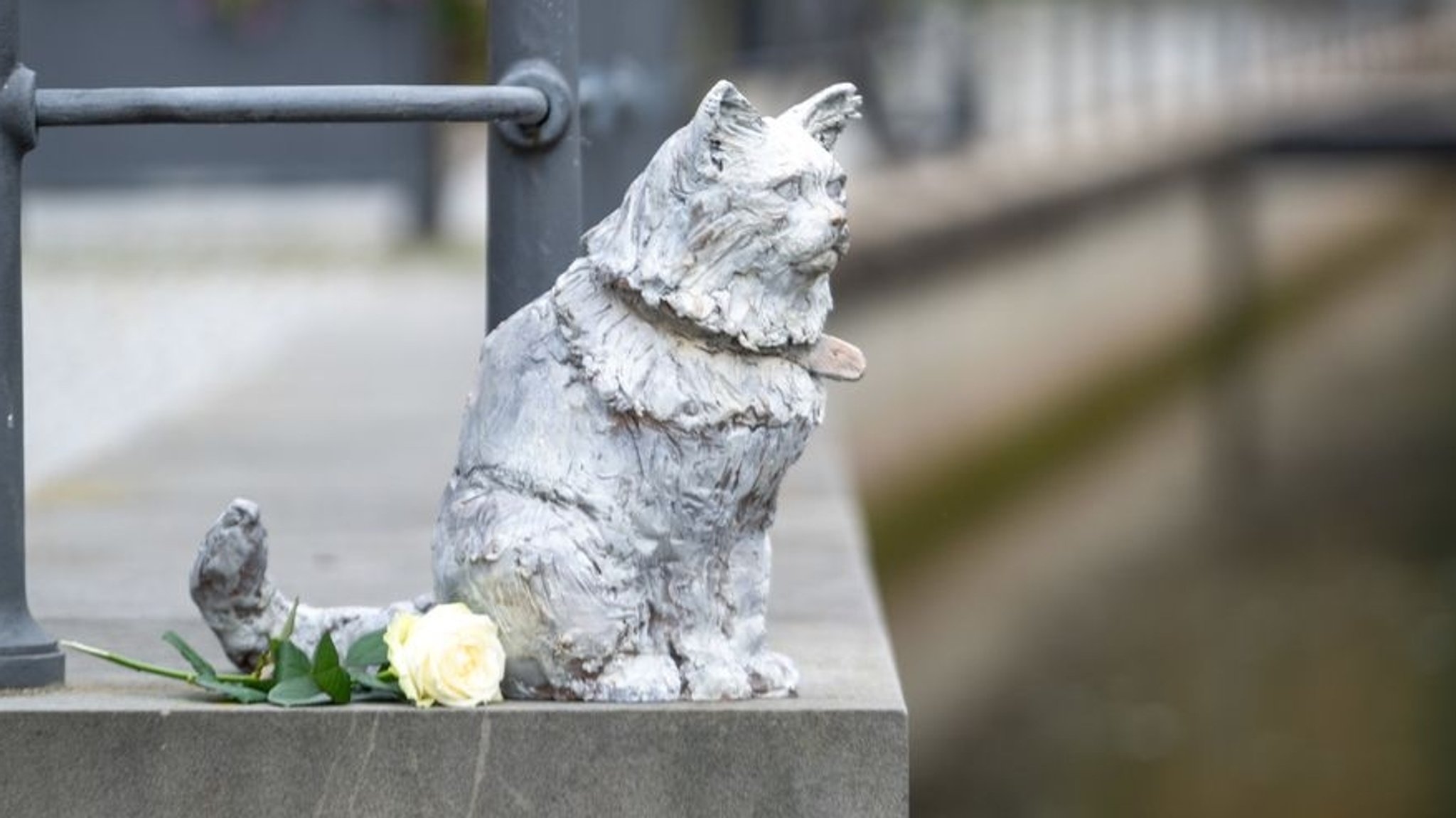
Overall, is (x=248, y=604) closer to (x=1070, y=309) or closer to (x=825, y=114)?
(x=825, y=114)

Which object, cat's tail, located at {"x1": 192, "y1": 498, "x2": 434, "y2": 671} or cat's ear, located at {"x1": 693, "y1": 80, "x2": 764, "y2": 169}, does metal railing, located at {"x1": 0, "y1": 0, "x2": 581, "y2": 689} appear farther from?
cat's ear, located at {"x1": 693, "y1": 80, "x2": 764, "y2": 169}

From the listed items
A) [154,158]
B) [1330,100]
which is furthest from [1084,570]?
[154,158]

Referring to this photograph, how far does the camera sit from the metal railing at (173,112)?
3.56 metres

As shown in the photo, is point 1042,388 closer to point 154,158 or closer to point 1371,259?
point 1371,259

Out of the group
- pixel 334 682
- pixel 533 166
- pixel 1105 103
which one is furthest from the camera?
pixel 1105 103

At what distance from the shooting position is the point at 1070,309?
15148 mm

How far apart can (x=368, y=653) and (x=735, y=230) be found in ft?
2.40

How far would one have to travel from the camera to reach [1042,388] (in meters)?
14.8

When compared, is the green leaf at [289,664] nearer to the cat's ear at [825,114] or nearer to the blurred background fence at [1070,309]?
the cat's ear at [825,114]

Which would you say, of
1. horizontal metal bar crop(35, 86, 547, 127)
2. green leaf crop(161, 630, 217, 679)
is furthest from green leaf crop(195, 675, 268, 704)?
horizontal metal bar crop(35, 86, 547, 127)

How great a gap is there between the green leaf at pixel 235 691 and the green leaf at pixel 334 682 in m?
0.09

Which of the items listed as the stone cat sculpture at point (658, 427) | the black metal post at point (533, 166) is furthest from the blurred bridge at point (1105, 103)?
the stone cat sculpture at point (658, 427)

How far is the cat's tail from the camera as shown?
3.31 meters

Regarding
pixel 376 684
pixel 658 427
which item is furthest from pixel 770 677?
pixel 376 684
